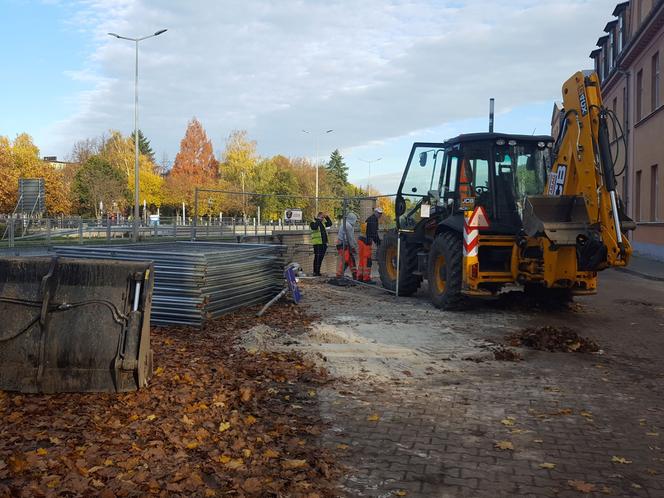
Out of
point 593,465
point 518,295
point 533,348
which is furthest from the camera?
point 518,295

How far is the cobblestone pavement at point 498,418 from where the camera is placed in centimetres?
394

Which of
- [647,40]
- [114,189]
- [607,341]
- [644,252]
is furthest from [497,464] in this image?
[114,189]

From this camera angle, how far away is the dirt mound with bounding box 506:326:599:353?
7750mm

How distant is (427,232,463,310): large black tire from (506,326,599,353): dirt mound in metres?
2.17

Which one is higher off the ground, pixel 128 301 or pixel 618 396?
pixel 128 301

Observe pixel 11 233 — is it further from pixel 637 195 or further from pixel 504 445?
pixel 637 195

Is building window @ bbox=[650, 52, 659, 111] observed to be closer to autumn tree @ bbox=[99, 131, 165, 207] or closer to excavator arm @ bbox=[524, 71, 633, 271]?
excavator arm @ bbox=[524, 71, 633, 271]

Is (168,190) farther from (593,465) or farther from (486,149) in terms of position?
(593,465)

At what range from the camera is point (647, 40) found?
85.0ft

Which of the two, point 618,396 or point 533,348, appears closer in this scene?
point 618,396

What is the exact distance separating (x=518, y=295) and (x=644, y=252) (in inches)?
678

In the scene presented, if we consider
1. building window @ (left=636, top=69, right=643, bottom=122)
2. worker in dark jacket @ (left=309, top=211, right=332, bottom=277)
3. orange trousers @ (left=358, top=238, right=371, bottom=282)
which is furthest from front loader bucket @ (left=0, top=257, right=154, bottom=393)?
building window @ (left=636, top=69, right=643, bottom=122)

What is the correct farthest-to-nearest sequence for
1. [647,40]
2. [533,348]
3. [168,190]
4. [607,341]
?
[168,190] < [647,40] < [607,341] < [533,348]

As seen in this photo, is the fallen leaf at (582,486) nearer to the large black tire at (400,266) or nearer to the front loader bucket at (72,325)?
the front loader bucket at (72,325)
